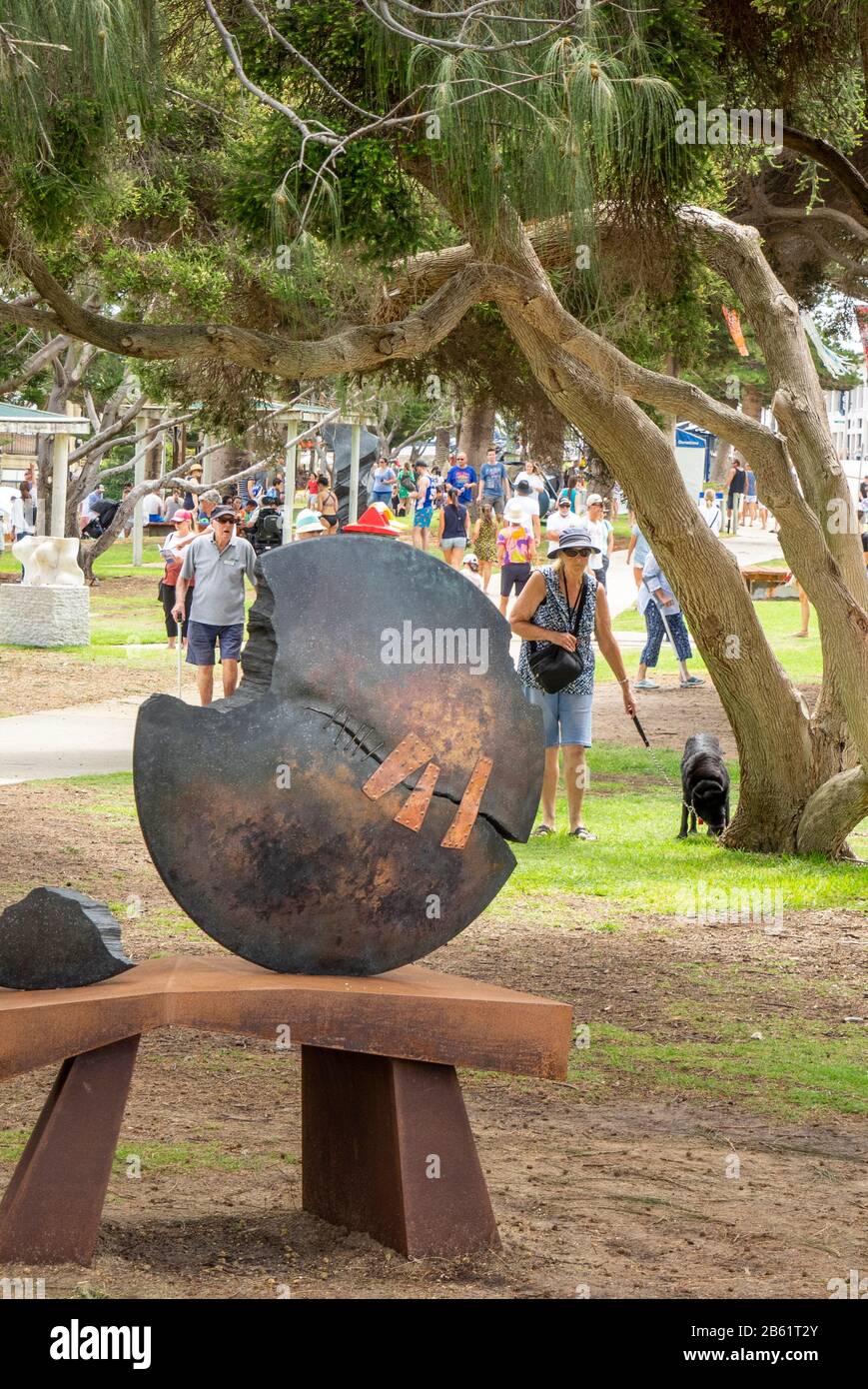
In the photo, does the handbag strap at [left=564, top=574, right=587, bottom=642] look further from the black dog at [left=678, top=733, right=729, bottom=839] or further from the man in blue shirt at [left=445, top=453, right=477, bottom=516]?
the man in blue shirt at [left=445, top=453, right=477, bottom=516]

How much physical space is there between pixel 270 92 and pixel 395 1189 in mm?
4741

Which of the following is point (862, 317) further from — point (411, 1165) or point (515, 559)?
point (411, 1165)

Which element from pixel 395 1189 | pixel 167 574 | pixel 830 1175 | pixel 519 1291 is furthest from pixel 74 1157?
pixel 167 574

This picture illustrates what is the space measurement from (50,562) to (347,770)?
633 inches

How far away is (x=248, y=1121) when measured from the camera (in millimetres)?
5418

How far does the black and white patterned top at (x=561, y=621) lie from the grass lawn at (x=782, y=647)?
19.2 feet

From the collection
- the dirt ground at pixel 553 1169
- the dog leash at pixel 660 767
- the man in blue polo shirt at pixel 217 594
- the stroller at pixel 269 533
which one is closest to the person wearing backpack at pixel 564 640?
the dirt ground at pixel 553 1169

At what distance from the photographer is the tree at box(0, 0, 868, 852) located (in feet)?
19.9

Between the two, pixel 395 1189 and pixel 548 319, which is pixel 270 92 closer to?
pixel 548 319

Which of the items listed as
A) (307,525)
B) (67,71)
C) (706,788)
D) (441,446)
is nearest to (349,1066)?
(67,71)

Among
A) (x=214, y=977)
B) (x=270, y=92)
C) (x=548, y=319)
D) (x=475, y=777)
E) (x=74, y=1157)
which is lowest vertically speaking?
(x=74, y=1157)

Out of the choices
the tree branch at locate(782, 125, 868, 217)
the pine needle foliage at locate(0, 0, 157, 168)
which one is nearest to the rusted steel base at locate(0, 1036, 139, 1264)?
the pine needle foliage at locate(0, 0, 157, 168)

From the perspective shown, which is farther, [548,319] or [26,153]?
[548,319]

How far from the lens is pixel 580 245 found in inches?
258
